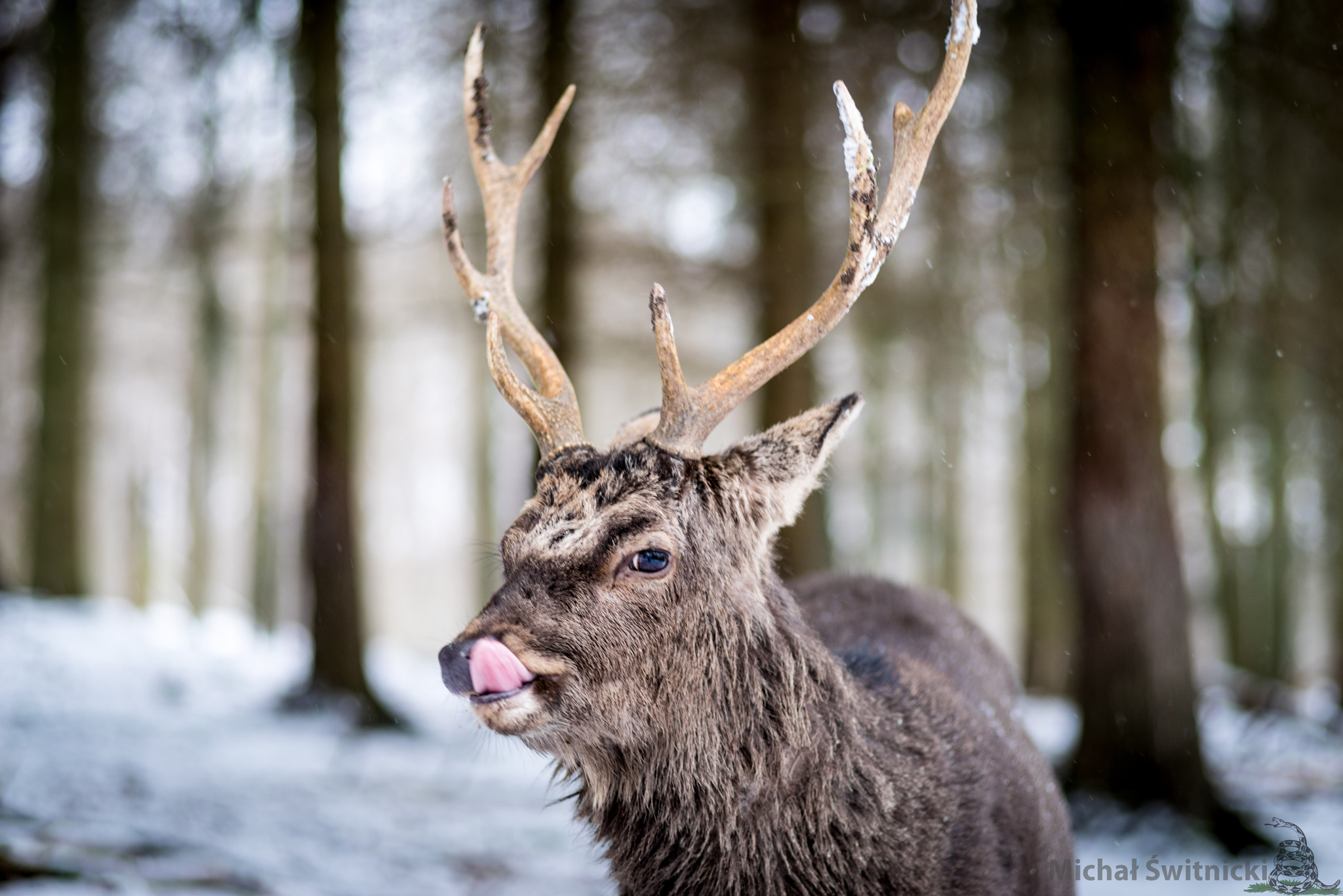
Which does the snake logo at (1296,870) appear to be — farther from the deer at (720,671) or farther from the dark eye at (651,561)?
the dark eye at (651,561)

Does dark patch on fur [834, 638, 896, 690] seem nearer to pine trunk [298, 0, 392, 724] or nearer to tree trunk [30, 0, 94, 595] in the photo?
pine trunk [298, 0, 392, 724]

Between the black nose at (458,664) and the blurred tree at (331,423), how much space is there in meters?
6.17

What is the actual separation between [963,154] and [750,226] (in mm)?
2580

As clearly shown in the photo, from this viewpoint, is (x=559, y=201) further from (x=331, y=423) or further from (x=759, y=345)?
(x=759, y=345)

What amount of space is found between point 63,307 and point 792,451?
1093 centimetres

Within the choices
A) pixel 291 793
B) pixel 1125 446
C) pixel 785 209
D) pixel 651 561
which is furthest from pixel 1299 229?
pixel 291 793

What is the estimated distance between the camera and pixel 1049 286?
11.0 meters

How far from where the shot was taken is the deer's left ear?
2.81 metres

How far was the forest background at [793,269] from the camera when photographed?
583 centimetres

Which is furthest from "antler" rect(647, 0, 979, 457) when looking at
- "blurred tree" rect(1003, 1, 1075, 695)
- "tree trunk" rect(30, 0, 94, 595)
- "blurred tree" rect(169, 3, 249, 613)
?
"tree trunk" rect(30, 0, 94, 595)

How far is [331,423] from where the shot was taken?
329 inches

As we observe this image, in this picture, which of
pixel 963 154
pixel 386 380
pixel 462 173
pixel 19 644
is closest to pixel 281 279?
pixel 462 173

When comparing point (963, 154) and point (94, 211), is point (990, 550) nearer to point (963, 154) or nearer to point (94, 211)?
point (963, 154)

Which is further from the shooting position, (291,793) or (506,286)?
(291,793)
